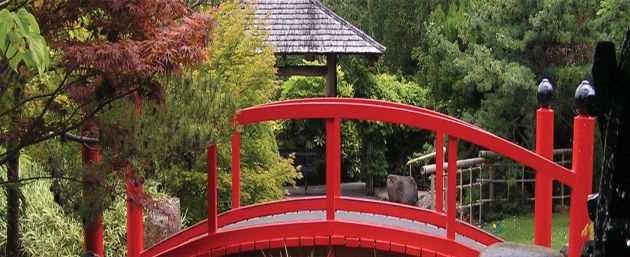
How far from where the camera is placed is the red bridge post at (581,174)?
553 cm

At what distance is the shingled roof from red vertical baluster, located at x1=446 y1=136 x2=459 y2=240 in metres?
7.21

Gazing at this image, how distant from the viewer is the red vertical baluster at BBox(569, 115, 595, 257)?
5547mm

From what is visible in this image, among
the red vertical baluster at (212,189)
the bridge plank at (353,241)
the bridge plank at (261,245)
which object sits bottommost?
the bridge plank at (261,245)

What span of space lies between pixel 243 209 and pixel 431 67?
820 centimetres

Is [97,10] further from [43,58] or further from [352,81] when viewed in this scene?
[352,81]

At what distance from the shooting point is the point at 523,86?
1112 cm

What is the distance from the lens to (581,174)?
5539 millimetres

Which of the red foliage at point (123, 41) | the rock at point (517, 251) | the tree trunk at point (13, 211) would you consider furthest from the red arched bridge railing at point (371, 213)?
the red foliage at point (123, 41)

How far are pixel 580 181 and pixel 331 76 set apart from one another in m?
7.40

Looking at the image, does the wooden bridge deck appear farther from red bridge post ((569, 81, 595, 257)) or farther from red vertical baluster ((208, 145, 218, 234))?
red bridge post ((569, 81, 595, 257))

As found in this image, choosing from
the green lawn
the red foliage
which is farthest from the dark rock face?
the green lawn

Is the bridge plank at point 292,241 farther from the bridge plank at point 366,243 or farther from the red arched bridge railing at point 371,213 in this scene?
the bridge plank at point 366,243

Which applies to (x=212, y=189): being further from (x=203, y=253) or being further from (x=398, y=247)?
(x=398, y=247)

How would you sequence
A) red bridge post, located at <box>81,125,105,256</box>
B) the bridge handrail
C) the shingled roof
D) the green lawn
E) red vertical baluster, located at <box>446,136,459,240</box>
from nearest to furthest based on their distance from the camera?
1. red bridge post, located at <box>81,125,105,256</box>
2. the bridge handrail
3. red vertical baluster, located at <box>446,136,459,240</box>
4. the green lawn
5. the shingled roof
